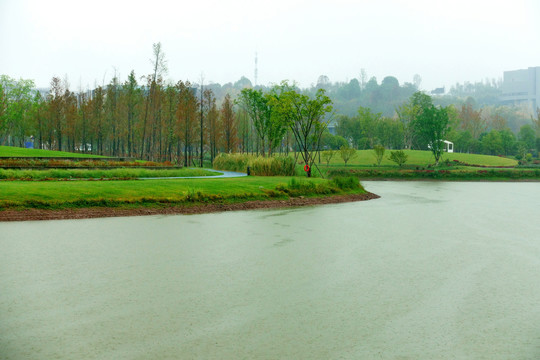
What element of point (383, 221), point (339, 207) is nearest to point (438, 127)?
point (339, 207)

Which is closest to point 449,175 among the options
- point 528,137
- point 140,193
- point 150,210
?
point 140,193

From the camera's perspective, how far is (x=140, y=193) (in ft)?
53.5

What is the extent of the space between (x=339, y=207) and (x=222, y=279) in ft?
38.9

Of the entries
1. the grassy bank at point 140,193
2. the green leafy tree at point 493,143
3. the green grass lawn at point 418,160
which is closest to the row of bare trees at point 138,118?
the green grass lawn at point 418,160

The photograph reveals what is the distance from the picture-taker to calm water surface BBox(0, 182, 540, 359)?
13.7ft

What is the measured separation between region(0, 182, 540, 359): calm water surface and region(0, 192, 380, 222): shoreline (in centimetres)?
146

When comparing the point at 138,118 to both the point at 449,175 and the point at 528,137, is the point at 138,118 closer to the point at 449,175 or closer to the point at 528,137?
the point at 449,175

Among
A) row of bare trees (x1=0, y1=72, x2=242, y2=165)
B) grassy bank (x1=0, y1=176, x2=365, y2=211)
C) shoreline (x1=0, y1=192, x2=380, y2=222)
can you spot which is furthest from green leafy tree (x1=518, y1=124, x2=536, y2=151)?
shoreline (x1=0, y1=192, x2=380, y2=222)

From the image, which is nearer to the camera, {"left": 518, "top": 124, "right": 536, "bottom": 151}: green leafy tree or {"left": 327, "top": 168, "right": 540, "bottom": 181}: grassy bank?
{"left": 327, "top": 168, "right": 540, "bottom": 181}: grassy bank

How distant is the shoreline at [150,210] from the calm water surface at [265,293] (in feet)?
4.81

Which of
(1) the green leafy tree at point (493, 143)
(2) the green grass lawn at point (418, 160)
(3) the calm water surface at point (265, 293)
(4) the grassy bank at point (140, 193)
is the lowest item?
(3) the calm water surface at point (265, 293)

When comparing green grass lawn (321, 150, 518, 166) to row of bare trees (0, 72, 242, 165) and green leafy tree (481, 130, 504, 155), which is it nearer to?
green leafy tree (481, 130, 504, 155)

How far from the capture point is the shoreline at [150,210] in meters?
12.8

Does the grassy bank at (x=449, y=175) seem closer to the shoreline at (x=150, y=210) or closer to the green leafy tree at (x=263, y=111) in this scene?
the green leafy tree at (x=263, y=111)
